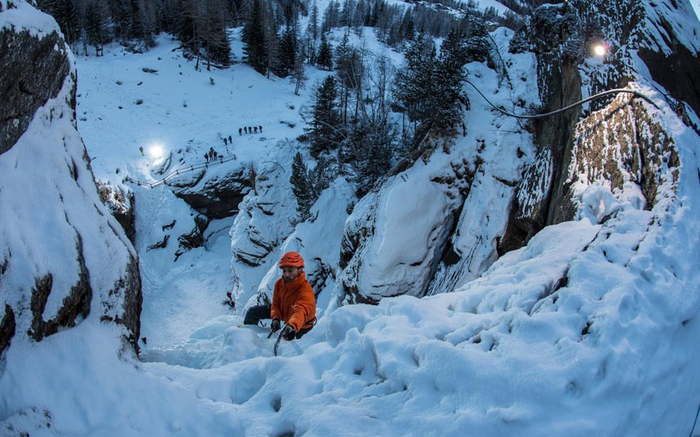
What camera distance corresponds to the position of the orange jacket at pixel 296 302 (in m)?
5.80

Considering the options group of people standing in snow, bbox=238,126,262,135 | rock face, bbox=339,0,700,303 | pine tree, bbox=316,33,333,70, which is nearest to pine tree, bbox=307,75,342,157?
group of people standing in snow, bbox=238,126,262,135

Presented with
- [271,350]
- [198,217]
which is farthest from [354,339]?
[198,217]

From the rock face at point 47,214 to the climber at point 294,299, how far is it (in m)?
2.05

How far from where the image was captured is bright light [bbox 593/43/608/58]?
9.41 metres

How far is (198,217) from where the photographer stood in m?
29.2

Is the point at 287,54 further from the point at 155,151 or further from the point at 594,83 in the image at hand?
the point at 594,83

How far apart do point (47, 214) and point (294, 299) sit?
136 inches

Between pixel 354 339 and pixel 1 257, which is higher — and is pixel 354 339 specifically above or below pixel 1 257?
below

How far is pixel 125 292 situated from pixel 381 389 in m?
3.14

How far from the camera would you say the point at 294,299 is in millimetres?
6109

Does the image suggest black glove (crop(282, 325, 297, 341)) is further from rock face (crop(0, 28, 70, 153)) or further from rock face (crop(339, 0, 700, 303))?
rock face (crop(339, 0, 700, 303))

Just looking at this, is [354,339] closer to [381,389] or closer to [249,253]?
[381,389]

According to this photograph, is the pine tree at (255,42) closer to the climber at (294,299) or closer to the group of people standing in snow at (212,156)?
the group of people standing in snow at (212,156)

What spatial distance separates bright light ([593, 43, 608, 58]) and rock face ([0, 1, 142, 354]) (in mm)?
11132
